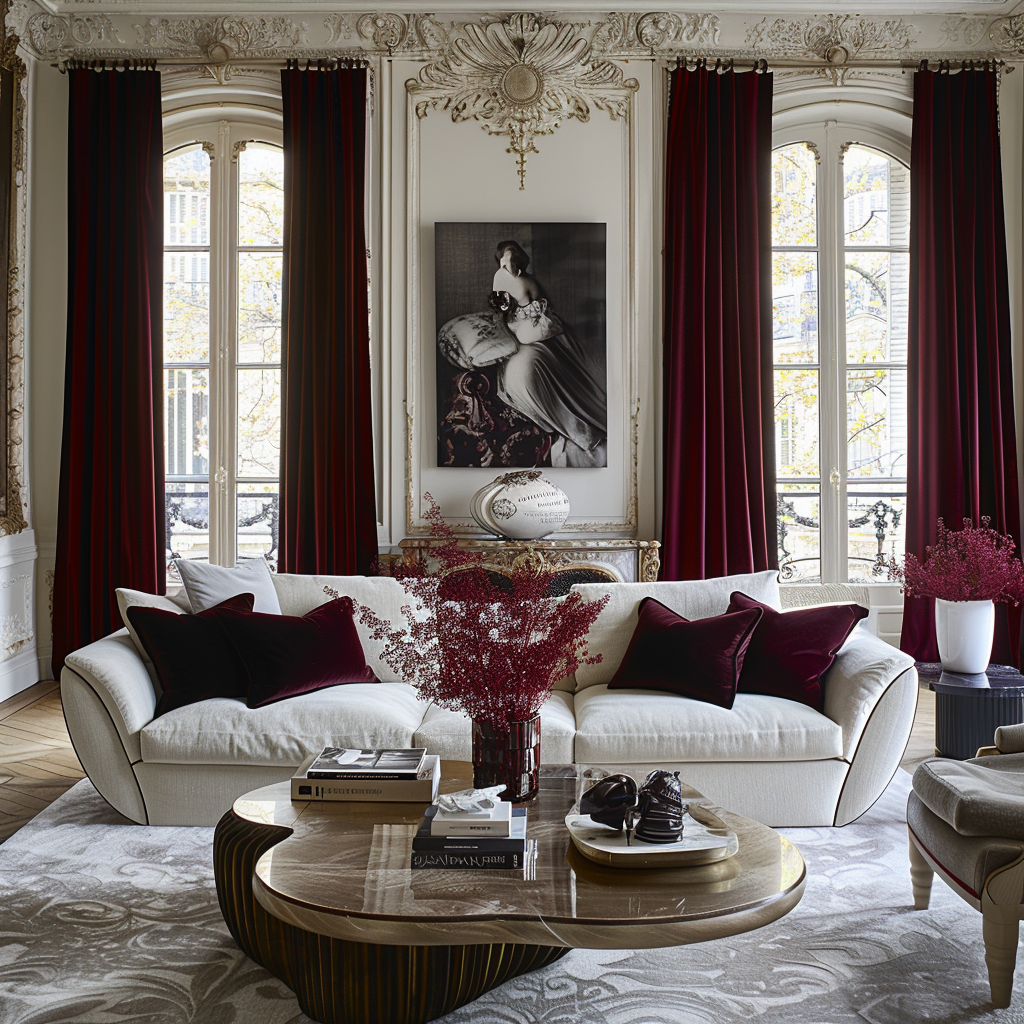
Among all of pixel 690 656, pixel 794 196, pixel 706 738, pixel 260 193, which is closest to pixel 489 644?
pixel 706 738

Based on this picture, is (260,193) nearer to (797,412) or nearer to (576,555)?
(576,555)

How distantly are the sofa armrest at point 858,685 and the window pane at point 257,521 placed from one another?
3351 mm

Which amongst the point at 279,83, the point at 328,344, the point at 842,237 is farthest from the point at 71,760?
the point at 842,237

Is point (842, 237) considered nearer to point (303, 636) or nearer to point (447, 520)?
point (447, 520)

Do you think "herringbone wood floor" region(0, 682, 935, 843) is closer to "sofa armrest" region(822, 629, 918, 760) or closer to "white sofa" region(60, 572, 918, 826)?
"white sofa" region(60, 572, 918, 826)

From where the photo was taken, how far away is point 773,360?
5.20 metres

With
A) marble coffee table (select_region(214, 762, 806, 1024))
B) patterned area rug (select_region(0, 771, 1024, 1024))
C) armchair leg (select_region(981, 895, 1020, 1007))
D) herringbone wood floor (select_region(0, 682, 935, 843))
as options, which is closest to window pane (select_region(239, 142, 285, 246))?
herringbone wood floor (select_region(0, 682, 935, 843))

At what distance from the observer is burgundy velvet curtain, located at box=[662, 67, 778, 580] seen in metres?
5.01

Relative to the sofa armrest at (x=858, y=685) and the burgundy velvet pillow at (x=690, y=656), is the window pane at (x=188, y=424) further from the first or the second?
the sofa armrest at (x=858, y=685)

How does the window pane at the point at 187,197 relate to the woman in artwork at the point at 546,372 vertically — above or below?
above

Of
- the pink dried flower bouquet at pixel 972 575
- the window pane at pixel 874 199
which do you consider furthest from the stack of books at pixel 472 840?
the window pane at pixel 874 199

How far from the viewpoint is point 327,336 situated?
5.04m

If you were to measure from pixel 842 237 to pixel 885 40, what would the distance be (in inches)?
40.6

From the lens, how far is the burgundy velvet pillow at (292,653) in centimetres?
301
